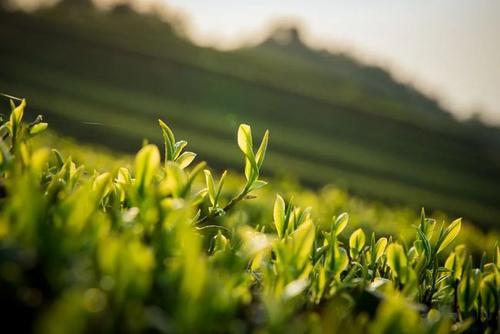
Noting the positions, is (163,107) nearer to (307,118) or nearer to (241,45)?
(307,118)

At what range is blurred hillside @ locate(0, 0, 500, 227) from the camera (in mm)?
18891

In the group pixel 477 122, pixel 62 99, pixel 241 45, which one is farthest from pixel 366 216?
pixel 477 122

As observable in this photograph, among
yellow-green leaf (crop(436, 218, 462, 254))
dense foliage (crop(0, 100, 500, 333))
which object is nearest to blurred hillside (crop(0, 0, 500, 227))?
yellow-green leaf (crop(436, 218, 462, 254))

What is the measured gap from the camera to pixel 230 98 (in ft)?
77.2

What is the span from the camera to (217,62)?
24828 millimetres

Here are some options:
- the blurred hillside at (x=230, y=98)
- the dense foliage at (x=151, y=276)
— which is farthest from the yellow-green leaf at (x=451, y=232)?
the blurred hillside at (x=230, y=98)

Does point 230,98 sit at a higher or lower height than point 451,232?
lower

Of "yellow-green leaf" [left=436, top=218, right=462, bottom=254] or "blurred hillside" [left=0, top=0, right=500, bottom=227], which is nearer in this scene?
"yellow-green leaf" [left=436, top=218, right=462, bottom=254]

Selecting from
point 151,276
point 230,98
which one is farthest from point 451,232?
point 230,98

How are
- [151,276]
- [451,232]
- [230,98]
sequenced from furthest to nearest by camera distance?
[230,98] → [451,232] → [151,276]

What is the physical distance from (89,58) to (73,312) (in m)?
27.1

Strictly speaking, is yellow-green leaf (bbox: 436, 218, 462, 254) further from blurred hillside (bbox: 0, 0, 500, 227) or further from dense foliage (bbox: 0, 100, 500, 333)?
blurred hillside (bbox: 0, 0, 500, 227)

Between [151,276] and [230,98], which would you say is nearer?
[151,276]

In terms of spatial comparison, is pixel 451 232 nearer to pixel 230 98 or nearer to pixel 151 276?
pixel 151 276
